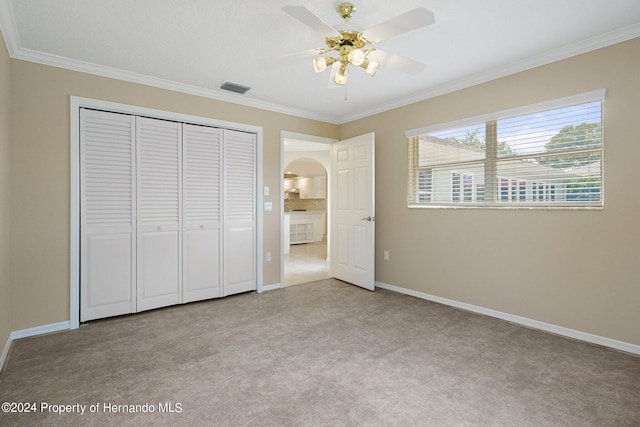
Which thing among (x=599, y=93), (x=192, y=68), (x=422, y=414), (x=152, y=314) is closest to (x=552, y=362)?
(x=422, y=414)

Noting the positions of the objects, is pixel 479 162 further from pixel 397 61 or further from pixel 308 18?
pixel 308 18

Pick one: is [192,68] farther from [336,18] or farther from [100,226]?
[100,226]

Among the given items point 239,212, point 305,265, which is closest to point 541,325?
point 239,212

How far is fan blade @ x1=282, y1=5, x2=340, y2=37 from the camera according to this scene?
5.78ft

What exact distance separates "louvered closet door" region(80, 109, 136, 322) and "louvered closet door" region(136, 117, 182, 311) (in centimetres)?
9

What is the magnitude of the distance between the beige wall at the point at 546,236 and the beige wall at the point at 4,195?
12.7 ft

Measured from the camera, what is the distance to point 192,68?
3139 millimetres

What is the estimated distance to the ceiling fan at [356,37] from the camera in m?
1.80

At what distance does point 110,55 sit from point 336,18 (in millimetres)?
2063

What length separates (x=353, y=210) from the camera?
452 centimetres

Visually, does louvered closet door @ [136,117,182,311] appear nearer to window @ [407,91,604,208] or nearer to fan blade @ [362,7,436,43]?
fan blade @ [362,7,436,43]

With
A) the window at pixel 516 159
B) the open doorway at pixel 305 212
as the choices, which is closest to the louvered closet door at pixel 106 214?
the open doorway at pixel 305 212

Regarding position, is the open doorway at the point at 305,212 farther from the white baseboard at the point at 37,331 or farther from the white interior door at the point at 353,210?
the white baseboard at the point at 37,331

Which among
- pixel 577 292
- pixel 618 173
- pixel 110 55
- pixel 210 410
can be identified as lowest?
pixel 210 410
